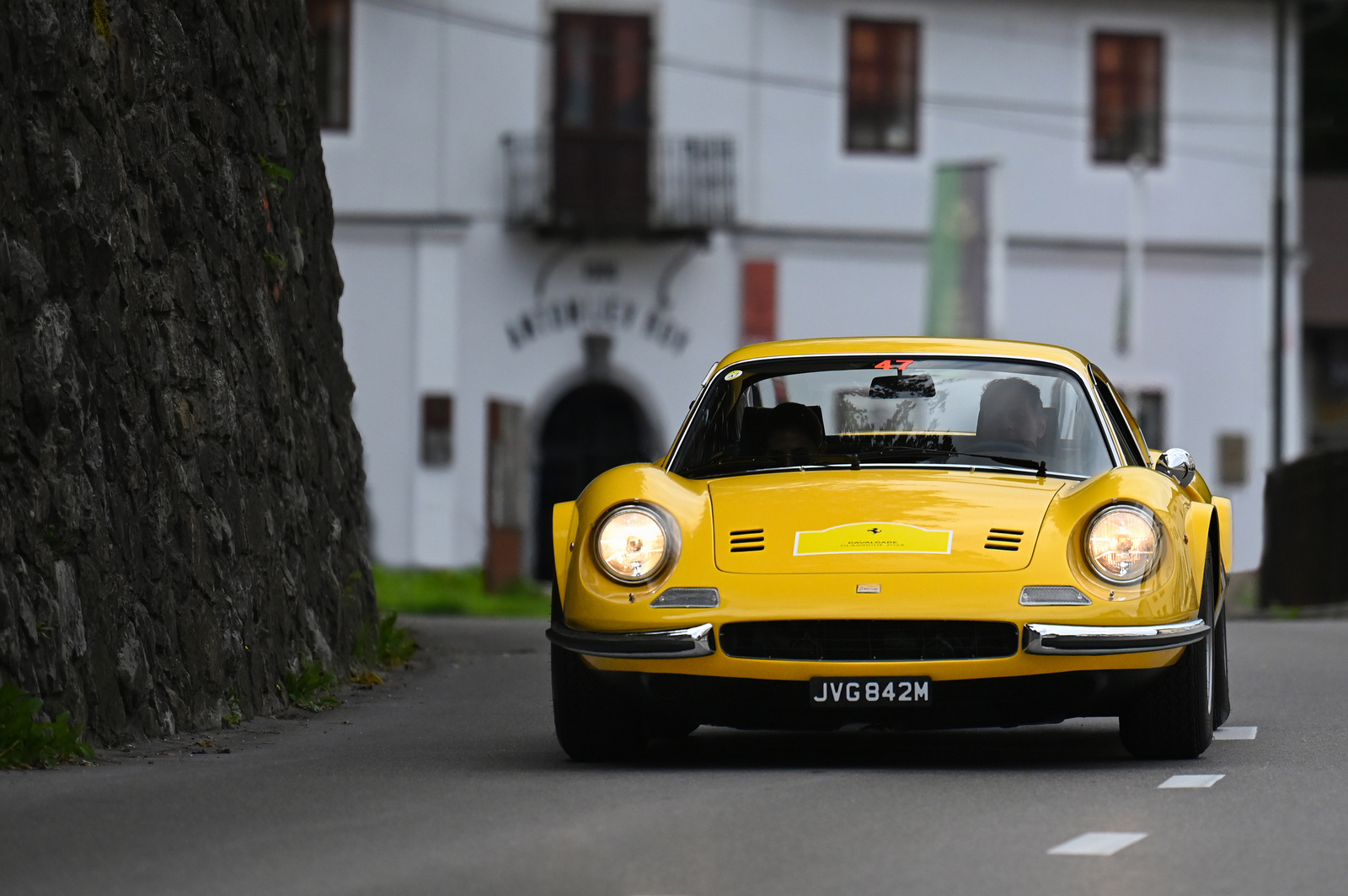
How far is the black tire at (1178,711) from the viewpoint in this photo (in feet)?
26.1

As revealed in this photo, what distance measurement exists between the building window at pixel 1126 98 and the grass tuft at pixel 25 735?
26180mm

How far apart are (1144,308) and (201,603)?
80.9 ft

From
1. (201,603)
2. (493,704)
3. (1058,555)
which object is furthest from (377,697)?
(1058,555)

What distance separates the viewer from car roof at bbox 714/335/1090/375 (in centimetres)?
913

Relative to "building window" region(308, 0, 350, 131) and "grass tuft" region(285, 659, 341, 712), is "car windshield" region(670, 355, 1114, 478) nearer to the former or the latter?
"grass tuft" region(285, 659, 341, 712)

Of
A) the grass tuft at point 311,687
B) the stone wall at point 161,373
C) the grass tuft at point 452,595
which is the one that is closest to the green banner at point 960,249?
the grass tuft at point 452,595

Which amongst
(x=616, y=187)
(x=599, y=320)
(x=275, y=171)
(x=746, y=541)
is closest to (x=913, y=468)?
(x=746, y=541)

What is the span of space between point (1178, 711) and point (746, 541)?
1.52 meters

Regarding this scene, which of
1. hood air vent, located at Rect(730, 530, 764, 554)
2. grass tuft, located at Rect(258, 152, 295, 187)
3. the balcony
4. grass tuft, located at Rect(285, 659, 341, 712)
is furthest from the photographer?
the balcony

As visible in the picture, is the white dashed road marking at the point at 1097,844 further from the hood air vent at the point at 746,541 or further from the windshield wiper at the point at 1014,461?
the windshield wiper at the point at 1014,461

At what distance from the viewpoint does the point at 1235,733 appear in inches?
370

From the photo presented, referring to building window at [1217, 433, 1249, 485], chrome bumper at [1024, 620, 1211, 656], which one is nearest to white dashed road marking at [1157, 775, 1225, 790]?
chrome bumper at [1024, 620, 1211, 656]

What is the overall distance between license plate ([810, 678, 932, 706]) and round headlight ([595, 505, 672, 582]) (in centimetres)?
70

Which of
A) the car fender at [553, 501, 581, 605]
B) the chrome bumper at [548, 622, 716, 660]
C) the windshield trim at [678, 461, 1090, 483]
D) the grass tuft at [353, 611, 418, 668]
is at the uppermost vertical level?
the windshield trim at [678, 461, 1090, 483]
